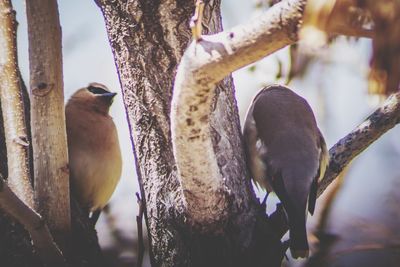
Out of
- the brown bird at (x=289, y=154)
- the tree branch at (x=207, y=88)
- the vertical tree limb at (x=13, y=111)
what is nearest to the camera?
the tree branch at (x=207, y=88)

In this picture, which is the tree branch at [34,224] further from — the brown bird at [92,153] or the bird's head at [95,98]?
the bird's head at [95,98]

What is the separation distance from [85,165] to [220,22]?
3.90 feet

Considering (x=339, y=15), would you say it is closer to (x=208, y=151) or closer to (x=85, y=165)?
(x=208, y=151)

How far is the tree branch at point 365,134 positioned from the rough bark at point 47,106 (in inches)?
49.5

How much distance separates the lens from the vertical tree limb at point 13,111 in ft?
8.93

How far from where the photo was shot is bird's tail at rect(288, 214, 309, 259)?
2.86 metres

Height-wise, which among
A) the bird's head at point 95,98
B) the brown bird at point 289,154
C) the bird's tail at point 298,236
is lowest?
the bird's tail at point 298,236

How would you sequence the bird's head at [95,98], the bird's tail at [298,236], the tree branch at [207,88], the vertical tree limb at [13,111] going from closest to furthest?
the tree branch at [207,88] → the vertical tree limb at [13,111] → the bird's tail at [298,236] → the bird's head at [95,98]

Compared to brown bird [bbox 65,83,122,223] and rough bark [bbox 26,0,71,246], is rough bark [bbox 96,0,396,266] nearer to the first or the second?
rough bark [bbox 26,0,71,246]

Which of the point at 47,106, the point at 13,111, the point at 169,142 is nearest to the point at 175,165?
the point at 169,142

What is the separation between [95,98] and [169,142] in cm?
134

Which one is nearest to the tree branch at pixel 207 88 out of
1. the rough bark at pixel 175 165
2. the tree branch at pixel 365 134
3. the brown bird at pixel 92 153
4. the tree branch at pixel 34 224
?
the rough bark at pixel 175 165

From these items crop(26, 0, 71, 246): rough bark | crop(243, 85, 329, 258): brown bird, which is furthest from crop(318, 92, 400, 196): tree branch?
crop(26, 0, 71, 246): rough bark

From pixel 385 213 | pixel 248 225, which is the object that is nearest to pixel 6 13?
pixel 248 225
